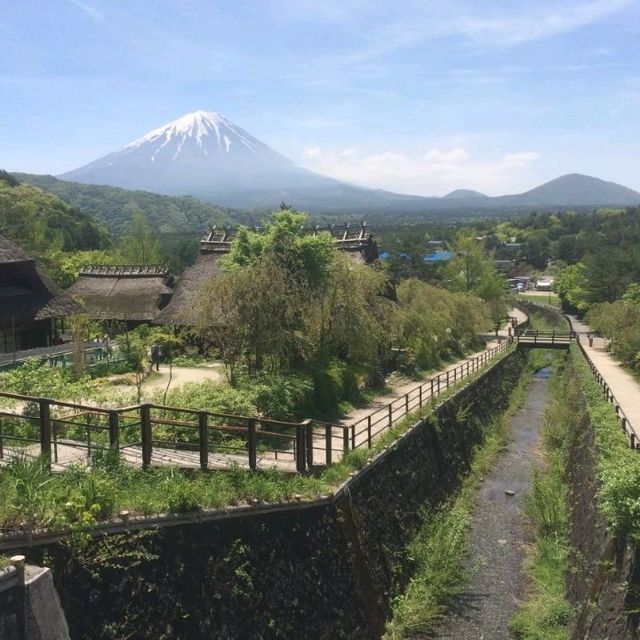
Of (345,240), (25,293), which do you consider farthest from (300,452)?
(345,240)

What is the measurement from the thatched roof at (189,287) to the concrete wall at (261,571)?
13.5 metres

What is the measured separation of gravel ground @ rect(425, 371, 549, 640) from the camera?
11.5 meters

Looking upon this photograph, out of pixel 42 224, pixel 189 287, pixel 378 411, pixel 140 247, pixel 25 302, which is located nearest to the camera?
pixel 378 411

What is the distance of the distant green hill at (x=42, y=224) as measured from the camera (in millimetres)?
49031

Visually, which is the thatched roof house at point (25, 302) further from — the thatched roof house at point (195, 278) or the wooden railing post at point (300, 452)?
the wooden railing post at point (300, 452)

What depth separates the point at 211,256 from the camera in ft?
96.7

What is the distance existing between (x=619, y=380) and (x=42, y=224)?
49.4 meters

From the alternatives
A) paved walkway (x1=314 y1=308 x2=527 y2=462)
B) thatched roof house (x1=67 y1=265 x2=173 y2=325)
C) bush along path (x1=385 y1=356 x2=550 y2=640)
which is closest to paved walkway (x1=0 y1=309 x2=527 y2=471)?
paved walkway (x1=314 y1=308 x2=527 y2=462)

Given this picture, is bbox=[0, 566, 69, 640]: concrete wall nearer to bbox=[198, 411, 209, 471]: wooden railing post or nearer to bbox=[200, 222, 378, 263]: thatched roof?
bbox=[198, 411, 209, 471]: wooden railing post

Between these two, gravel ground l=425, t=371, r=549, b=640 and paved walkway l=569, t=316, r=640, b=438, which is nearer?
gravel ground l=425, t=371, r=549, b=640

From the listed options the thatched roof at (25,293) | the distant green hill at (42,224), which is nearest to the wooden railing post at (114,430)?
the thatched roof at (25,293)

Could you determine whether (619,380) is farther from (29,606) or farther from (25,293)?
(29,606)

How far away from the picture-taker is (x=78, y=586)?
622cm

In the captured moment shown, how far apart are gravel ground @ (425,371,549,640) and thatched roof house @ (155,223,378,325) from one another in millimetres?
10818
